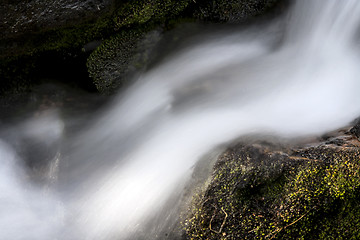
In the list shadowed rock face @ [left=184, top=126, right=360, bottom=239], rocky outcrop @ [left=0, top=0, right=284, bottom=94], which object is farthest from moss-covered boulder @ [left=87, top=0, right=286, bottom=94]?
shadowed rock face @ [left=184, top=126, right=360, bottom=239]

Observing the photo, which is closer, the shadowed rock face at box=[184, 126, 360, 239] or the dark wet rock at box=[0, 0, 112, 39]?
the shadowed rock face at box=[184, 126, 360, 239]

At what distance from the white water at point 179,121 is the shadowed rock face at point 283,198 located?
1.81ft

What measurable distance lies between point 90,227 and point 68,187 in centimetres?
63

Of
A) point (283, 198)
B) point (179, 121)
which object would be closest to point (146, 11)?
point (179, 121)

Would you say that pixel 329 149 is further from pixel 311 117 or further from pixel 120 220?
pixel 120 220

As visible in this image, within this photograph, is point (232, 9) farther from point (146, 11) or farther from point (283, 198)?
point (283, 198)

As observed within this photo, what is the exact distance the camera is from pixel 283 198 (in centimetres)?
324

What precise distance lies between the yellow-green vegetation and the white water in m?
0.56

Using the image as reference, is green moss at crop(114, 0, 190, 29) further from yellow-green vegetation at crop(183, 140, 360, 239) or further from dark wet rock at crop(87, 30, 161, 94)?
yellow-green vegetation at crop(183, 140, 360, 239)

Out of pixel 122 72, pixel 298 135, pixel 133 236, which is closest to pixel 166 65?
pixel 122 72

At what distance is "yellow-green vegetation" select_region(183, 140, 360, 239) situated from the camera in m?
3.23

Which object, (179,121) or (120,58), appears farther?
(179,121)

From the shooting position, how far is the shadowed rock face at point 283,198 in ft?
10.6

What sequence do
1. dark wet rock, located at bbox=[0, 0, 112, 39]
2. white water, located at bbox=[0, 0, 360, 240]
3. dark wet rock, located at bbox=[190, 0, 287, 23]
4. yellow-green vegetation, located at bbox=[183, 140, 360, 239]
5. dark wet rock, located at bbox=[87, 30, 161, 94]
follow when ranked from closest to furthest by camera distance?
yellow-green vegetation, located at bbox=[183, 140, 360, 239], dark wet rock, located at bbox=[0, 0, 112, 39], white water, located at bbox=[0, 0, 360, 240], dark wet rock, located at bbox=[87, 30, 161, 94], dark wet rock, located at bbox=[190, 0, 287, 23]
